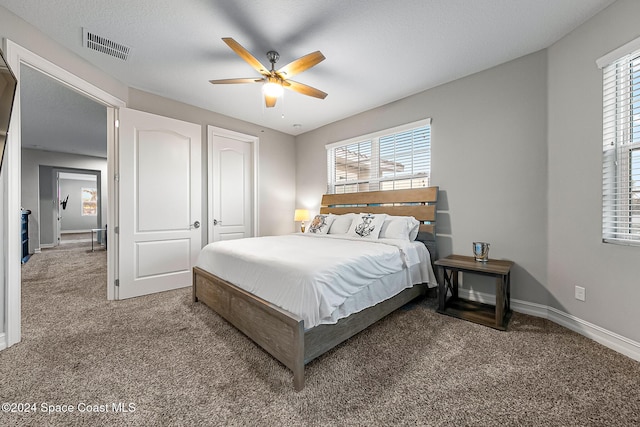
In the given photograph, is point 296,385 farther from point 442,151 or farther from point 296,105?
point 296,105

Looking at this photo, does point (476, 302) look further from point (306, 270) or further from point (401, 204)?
point (306, 270)

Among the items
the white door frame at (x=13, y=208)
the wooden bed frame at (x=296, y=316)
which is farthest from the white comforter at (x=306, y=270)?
the white door frame at (x=13, y=208)

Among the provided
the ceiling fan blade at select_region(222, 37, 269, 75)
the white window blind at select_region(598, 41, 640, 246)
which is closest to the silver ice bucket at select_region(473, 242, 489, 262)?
the white window blind at select_region(598, 41, 640, 246)

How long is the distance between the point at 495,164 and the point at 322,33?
2239 mm

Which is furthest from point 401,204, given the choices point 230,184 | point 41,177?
point 41,177

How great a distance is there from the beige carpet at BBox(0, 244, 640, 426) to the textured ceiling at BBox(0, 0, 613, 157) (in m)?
2.64

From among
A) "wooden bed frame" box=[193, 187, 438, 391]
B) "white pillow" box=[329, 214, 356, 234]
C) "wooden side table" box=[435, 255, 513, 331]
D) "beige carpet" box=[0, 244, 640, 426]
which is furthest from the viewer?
"white pillow" box=[329, 214, 356, 234]

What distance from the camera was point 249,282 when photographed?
2027 mm

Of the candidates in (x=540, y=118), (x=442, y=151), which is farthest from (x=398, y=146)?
(x=540, y=118)

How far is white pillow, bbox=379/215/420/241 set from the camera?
296 centimetres

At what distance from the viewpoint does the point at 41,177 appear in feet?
21.9

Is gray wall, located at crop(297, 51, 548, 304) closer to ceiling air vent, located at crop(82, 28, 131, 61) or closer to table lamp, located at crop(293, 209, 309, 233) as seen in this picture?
table lamp, located at crop(293, 209, 309, 233)

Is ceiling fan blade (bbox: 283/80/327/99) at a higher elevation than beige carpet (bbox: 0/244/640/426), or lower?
higher

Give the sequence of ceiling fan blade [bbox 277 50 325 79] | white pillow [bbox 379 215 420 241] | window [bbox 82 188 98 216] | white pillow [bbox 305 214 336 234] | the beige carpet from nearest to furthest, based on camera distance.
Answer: the beige carpet
ceiling fan blade [bbox 277 50 325 79]
white pillow [bbox 379 215 420 241]
white pillow [bbox 305 214 336 234]
window [bbox 82 188 98 216]
